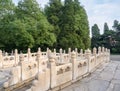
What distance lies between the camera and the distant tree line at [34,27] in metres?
27.6

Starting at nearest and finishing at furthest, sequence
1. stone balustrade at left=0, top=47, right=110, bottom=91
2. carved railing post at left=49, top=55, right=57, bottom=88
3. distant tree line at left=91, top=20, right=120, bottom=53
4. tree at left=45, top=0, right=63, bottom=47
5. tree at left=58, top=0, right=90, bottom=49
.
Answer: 1. stone balustrade at left=0, top=47, right=110, bottom=91
2. carved railing post at left=49, top=55, right=57, bottom=88
3. tree at left=58, top=0, right=90, bottom=49
4. tree at left=45, top=0, right=63, bottom=47
5. distant tree line at left=91, top=20, right=120, bottom=53

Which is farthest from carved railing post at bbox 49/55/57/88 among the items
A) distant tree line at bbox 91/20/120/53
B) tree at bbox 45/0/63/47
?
distant tree line at bbox 91/20/120/53

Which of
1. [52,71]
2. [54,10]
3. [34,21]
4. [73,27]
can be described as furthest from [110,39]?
[52,71]

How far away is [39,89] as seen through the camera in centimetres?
740

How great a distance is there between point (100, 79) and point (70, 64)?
7.62 ft

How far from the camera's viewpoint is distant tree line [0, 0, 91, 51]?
90.5 ft

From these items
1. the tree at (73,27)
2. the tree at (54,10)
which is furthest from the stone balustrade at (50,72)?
the tree at (54,10)

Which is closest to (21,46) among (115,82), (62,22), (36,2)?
(36,2)

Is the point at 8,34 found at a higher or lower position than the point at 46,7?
lower

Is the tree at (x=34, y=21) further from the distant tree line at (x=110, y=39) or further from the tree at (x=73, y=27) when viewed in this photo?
the distant tree line at (x=110, y=39)

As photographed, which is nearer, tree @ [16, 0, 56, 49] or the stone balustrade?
the stone balustrade

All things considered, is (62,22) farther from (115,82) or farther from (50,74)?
(50,74)

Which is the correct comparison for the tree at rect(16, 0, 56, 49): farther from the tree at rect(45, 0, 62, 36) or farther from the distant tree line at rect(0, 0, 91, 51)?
the tree at rect(45, 0, 62, 36)

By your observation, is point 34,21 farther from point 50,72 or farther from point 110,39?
point 110,39
